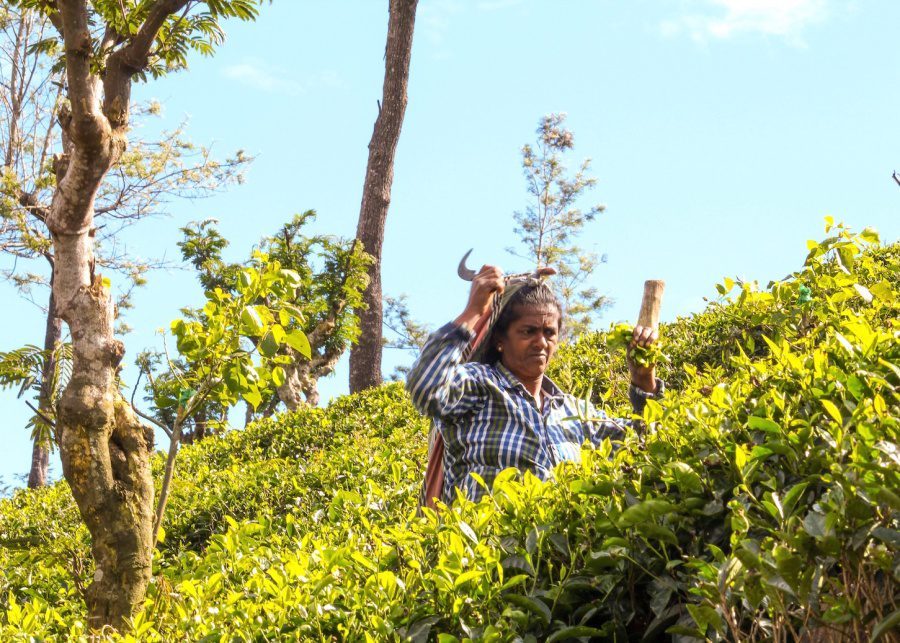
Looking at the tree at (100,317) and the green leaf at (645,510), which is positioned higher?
the tree at (100,317)

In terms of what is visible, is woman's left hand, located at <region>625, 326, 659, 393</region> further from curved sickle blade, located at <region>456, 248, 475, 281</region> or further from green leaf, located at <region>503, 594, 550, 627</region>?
green leaf, located at <region>503, 594, 550, 627</region>

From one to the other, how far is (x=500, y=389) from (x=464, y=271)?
620mm

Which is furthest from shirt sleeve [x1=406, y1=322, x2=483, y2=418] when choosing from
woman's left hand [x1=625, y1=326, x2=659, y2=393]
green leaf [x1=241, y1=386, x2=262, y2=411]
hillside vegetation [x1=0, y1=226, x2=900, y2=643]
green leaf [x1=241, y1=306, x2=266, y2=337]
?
green leaf [x1=241, y1=386, x2=262, y2=411]

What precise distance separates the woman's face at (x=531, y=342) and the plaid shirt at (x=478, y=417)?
9cm

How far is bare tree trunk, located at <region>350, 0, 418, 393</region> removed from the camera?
1422 centimetres

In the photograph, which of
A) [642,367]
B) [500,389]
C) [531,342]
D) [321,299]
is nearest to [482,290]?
[531,342]

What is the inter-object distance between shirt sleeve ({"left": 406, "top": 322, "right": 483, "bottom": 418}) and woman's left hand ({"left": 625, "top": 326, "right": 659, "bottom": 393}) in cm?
67

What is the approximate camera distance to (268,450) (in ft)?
29.5

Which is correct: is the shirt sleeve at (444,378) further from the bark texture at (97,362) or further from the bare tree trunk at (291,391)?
the bare tree trunk at (291,391)

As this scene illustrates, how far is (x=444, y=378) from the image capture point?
3.96 metres

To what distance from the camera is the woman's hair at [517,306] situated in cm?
426

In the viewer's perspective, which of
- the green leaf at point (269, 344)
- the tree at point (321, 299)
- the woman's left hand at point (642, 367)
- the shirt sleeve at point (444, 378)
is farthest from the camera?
the tree at point (321, 299)

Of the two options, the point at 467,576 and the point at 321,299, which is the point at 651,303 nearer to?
the point at 467,576

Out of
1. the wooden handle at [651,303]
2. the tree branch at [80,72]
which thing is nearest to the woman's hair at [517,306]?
the wooden handle at [651,303]
